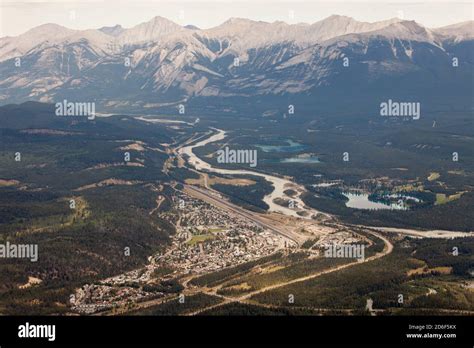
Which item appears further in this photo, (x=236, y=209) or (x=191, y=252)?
(x=236, y=209)

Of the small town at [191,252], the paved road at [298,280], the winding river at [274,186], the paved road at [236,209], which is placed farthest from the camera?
the winding river at [274,186]

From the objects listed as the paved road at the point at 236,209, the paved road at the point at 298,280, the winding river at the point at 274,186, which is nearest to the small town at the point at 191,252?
the paved road at the point at 236,209

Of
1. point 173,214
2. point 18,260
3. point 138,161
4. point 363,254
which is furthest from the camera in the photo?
point 138,161

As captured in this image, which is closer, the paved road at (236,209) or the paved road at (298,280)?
the paved road at (298,280)

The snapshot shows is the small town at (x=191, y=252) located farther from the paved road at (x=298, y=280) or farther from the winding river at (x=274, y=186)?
the winding river at (x=274, y=186)

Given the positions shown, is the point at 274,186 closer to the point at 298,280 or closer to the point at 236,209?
the point at 236,209

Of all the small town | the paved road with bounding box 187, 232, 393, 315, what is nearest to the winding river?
the small town

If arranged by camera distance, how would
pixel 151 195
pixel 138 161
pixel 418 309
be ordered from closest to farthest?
pixel 418 309 < pixel 151 195 < pixel 138 161

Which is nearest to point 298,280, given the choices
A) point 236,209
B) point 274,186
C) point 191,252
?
point 191,252

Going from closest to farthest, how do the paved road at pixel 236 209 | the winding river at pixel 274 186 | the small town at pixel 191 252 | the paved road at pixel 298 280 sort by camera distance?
the paved road at pixel 298 280
the small town at pixel 191 252
the paved road at pixel 236 209
the winding river at pixel 274 186

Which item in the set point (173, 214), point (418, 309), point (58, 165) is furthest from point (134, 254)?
point (58, 165)
